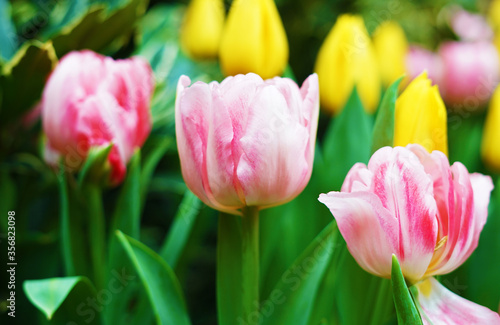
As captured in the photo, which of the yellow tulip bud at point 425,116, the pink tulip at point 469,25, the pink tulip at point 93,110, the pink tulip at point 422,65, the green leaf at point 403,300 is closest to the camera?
the green leaf at point 403,300

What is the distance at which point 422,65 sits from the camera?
1.32m

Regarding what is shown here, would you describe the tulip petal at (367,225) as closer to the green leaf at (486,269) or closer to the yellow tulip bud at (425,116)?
the yellow tulip bud at (425,116)

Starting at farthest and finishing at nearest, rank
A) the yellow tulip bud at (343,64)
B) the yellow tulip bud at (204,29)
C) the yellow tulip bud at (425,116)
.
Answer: the yellow tulip bud at (204,29), the yellow tulip bud at (343,64), the yellow tulip bud at (425,116)

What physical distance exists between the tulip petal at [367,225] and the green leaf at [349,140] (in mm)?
303

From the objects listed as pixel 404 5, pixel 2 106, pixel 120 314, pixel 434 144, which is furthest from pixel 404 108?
A: pixel 404 5

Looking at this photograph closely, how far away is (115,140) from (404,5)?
1.87 meters

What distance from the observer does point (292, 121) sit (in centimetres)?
45

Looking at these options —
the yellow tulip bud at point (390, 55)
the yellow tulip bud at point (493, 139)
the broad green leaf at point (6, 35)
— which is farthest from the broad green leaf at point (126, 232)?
the yellow tulip bud at point (390, 55)

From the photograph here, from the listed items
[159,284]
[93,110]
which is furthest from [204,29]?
[159,284]

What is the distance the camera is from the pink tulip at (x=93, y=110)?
0.64 meters

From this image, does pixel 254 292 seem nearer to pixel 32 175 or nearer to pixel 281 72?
pixel 281 72

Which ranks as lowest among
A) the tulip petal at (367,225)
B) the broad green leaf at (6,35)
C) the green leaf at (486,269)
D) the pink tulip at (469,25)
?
the green leaf at (486,269)

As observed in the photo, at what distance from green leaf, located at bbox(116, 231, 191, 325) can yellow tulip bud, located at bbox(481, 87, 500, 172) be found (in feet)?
1.52

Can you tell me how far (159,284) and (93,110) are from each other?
207 millimetres
